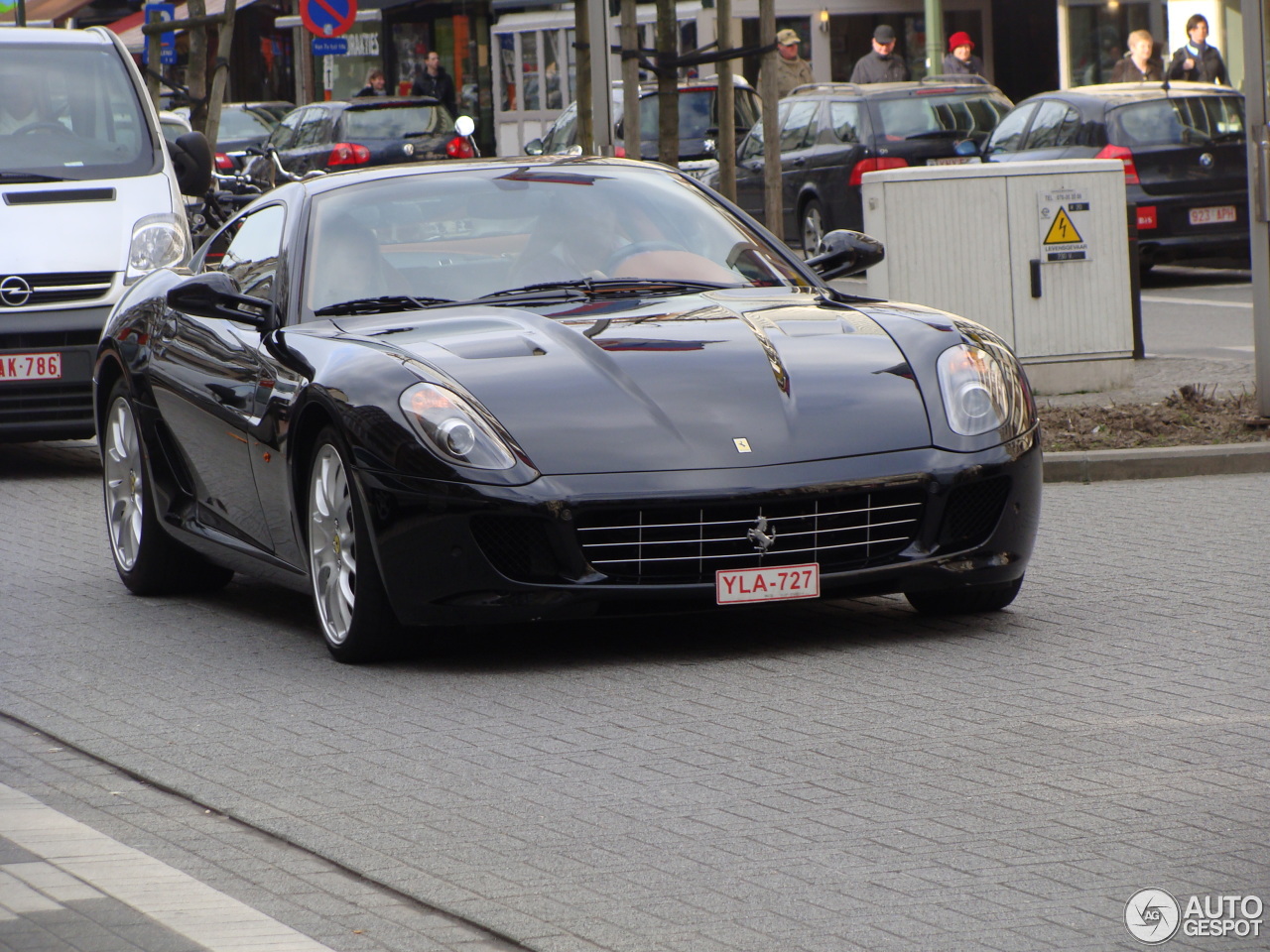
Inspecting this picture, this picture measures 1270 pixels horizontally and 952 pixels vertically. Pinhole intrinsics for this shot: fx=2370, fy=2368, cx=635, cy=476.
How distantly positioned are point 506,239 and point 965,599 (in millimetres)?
1823

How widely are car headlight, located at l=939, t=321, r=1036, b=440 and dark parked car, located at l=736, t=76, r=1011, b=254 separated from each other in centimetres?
1642

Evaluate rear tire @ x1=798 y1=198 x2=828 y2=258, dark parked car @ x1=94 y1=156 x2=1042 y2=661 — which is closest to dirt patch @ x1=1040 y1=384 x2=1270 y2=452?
dark parked car @ x1=94 y1=156 x2=1042 y2=661

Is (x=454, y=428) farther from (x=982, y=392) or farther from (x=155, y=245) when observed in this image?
(x=155, y=245)

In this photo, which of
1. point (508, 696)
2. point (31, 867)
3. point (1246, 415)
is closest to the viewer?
point (31, 867)

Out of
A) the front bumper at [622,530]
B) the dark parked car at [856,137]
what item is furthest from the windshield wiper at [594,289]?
the dark parked car at [856,137]

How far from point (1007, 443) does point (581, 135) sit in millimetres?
7945

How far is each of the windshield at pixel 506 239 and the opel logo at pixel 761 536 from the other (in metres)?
1.43

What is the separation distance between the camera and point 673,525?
624 cm

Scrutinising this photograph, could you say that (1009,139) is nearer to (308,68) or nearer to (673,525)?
(673,525)

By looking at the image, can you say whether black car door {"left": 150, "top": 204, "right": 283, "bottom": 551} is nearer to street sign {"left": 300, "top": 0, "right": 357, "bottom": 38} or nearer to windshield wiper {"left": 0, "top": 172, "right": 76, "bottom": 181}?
windshield wiper {"left": 0, "top": 172, "right": 76, "bottom": 181}

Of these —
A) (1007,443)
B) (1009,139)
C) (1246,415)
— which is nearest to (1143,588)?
(1007,443)

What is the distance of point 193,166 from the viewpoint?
41.9 ft

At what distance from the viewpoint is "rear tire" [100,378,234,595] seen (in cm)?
825

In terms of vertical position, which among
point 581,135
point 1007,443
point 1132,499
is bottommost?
point 1132,499
